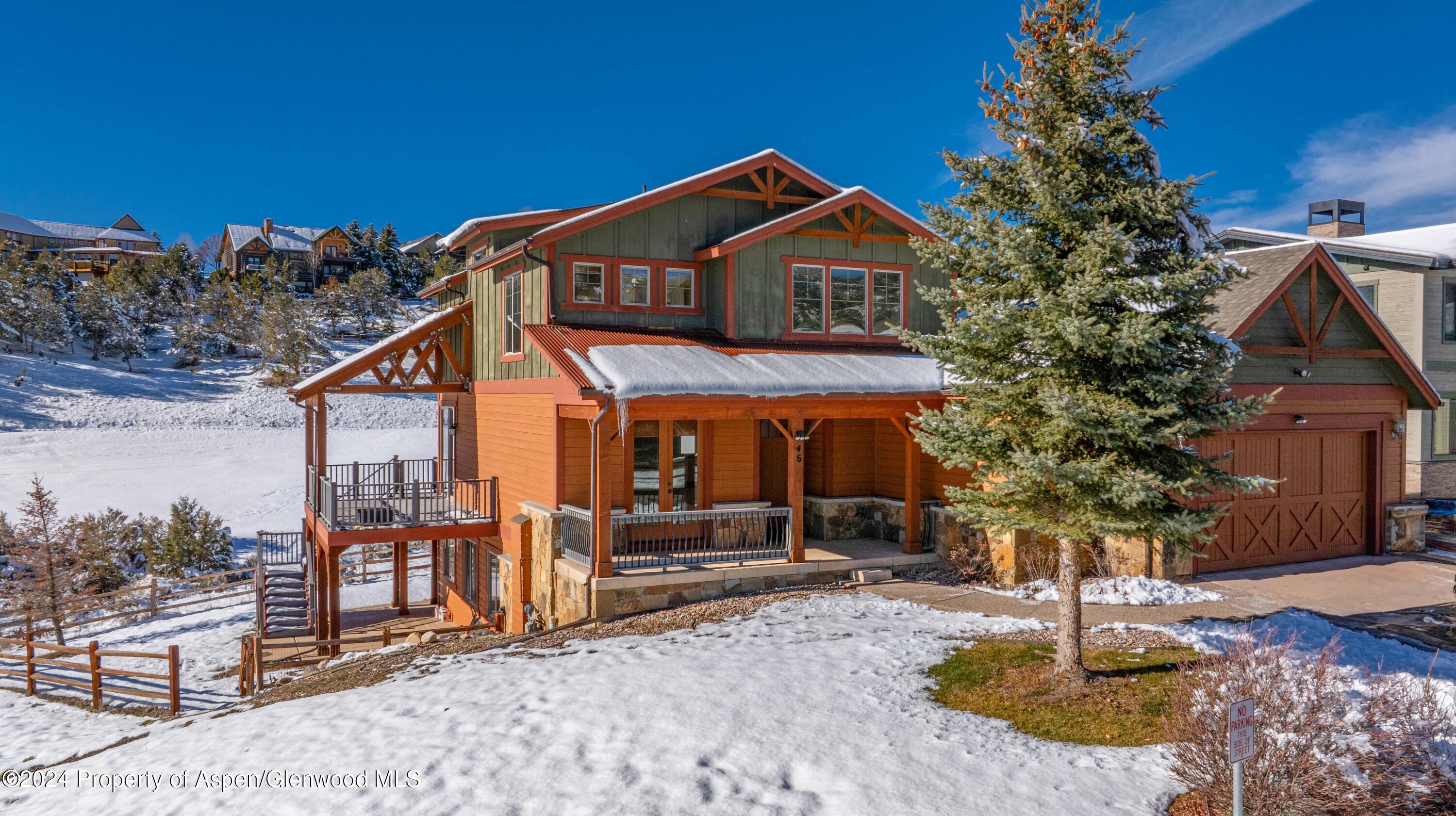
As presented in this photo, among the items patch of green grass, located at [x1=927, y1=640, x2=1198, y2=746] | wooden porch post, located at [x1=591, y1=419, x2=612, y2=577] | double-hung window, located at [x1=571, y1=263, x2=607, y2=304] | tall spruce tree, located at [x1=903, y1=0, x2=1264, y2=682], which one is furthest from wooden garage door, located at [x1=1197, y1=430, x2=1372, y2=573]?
double-hung window, located at [x1=571, y1=263, x2=607, y2=304]

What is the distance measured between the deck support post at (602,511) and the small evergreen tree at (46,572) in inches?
570

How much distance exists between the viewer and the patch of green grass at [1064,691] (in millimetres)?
6836

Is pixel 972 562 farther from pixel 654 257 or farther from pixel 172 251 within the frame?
pixel 172 251

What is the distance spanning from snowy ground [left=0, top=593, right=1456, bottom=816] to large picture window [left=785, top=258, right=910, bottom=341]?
736cm

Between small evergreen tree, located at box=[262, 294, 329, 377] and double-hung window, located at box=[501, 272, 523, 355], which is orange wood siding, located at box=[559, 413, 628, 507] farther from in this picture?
small evergreen tree, located at box=[262, 294, 329, 377]

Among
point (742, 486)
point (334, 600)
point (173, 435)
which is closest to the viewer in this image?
point (742, 486)

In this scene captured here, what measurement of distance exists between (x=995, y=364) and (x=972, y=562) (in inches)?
239

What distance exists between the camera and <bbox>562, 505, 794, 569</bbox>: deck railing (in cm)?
1244

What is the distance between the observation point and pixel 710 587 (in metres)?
12.2

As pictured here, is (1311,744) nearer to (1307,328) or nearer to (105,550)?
(1307,328)

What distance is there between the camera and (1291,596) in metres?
11.3

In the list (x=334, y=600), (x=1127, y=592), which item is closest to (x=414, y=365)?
(x=334, y=600)

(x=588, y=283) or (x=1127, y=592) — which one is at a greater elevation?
(x=588, y=283)

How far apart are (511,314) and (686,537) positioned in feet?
18.3
